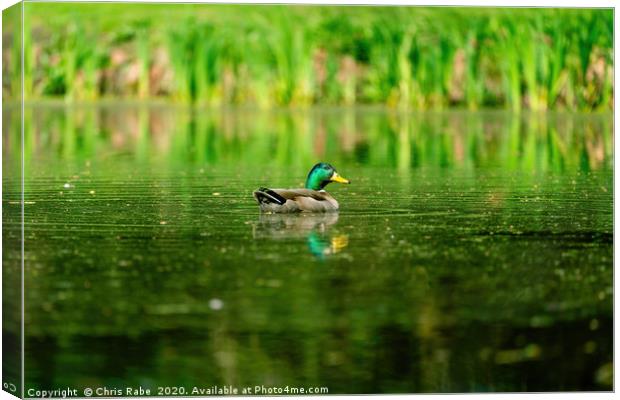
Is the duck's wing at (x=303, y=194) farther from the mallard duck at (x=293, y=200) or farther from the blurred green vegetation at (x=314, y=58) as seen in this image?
the blurred green vegetation at (x=314, y=58)

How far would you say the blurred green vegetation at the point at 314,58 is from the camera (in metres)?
13.1

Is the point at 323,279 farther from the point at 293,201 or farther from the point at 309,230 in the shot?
the point at 293,201

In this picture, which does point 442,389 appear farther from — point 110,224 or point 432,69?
point 432,69

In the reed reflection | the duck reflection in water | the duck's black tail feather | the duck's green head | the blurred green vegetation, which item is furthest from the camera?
the reed reflection

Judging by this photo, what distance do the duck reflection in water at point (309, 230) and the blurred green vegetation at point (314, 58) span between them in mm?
2580

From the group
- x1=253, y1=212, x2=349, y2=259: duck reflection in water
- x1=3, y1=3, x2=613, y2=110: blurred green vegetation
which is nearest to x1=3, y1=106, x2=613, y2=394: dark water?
x1=253, y1=212, x2=349, y2=259: duck reflection in water

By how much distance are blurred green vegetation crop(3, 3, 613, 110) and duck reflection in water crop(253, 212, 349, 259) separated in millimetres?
2580

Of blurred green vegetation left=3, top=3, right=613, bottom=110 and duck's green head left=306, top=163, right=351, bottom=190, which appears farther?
blurred green vegetation left=3, top=3, right=613, bottom=110

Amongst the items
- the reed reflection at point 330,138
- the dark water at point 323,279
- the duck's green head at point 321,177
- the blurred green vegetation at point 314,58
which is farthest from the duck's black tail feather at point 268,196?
the reed reflection at point 330,138

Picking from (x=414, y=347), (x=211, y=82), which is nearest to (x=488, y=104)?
(x=211, y=82)

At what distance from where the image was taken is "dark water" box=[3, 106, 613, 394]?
687 cm

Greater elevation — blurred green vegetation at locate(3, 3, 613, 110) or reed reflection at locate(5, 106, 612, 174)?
blurred green vegetation at locate(3, 3, 613, 110)

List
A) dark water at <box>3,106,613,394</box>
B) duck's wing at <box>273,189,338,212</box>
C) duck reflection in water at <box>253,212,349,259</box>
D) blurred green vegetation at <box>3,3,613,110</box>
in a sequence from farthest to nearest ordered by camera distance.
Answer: blurred green vegetation at <box>3,3,613,110</box> < duck's wing at <box>273,189,338,212</box> < duck reflection in water at <box>253,212,349,259</box> < dark water at <box>3,106,613,394</box>

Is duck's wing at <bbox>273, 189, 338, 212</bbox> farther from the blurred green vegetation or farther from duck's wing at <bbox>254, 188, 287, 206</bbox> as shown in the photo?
the blurred green vegetation
